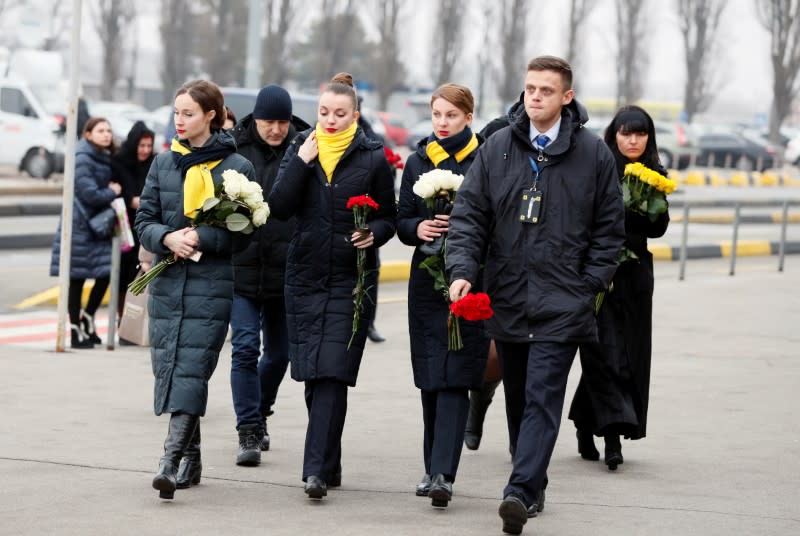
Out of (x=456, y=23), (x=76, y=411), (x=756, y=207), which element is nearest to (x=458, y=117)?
(x=76, y=411)

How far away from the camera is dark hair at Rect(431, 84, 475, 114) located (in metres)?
6.82

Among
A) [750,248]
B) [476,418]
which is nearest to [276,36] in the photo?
[750,248]

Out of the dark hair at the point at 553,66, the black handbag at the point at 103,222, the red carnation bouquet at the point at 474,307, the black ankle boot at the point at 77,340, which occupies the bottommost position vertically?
the black ankle boot at the point at 77,340

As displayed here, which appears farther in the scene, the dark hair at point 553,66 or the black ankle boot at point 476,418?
the black ankle boot at point 476,418

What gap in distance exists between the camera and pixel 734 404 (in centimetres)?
947

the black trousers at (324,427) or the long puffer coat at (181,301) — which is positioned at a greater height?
the long puffer coat at (181,301)

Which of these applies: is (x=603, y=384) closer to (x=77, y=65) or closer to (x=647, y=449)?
(x=647, y=449)

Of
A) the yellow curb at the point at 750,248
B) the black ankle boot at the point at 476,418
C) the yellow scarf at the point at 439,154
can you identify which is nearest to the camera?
the yellow scarf at the point at 439,154

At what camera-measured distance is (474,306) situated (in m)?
5.88

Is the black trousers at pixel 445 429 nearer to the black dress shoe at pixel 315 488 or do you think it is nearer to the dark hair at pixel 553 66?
the black dress shoe at pixel 315 488

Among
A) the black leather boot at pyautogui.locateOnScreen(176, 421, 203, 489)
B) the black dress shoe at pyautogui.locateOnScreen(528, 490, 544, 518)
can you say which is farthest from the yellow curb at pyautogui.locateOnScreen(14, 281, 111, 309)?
the black dress shoe at pyautogui.locateOnScreen(528, 490, 544, 518)

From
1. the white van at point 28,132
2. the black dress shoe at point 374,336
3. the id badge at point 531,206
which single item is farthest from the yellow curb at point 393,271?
the white van at point 28,132

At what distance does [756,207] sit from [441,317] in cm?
2630

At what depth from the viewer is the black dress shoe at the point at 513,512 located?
19.0ft
